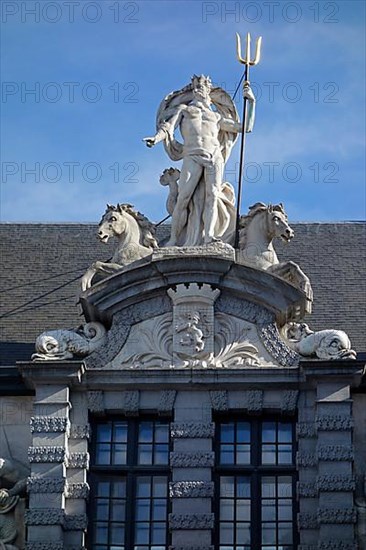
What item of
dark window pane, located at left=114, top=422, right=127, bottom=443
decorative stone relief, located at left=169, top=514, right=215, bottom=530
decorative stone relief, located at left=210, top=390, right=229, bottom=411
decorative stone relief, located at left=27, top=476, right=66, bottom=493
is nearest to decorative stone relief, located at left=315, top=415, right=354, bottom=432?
decorative stone relief, located at left=210, top=390, right=229, bottom=411

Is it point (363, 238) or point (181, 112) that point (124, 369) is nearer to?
point (181, 112)

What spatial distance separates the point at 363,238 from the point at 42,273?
20.7 ft

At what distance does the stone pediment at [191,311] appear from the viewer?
89.6ft

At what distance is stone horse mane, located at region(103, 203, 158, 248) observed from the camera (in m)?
28.6

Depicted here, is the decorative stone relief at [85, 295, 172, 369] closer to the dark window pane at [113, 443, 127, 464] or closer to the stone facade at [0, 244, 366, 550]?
the stone facade at [0, 244, 366, 550]

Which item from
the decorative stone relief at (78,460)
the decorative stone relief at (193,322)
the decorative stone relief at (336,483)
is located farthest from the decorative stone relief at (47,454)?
the decorative stone relief at (336,483)

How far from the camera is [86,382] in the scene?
27.1 m

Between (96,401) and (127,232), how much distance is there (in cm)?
318

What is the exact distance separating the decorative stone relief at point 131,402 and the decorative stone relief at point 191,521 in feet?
6.23

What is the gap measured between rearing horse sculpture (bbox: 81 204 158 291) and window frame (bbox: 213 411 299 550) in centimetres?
329

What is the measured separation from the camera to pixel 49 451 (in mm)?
26422

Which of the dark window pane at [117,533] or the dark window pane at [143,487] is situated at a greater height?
the dark window pane at [143,487]

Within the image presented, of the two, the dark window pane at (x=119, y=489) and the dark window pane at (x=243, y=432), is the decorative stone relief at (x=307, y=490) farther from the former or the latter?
the dark window pane at (x=119, y=489)

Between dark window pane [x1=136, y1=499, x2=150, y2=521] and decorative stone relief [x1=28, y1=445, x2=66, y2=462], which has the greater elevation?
decorative stone relief [x1=28, y1=445, x2=66, y2=462]
